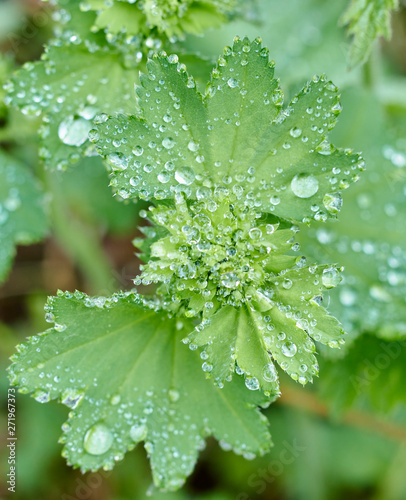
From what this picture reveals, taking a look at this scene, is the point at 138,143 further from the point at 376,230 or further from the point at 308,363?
the point at 376,230

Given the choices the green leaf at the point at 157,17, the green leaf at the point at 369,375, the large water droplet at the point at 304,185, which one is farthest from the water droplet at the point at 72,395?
the green leaf at the point at 369,375

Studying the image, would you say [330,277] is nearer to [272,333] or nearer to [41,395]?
[272,333]

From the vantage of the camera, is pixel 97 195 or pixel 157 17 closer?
pixel 157 17

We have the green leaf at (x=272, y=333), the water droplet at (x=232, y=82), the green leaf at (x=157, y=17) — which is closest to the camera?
the green leaf at (x=272, y=333)

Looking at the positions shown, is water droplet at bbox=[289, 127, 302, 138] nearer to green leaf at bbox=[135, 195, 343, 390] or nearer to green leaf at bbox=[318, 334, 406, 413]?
green leaf at bbox=[135, 195, 343, 390]

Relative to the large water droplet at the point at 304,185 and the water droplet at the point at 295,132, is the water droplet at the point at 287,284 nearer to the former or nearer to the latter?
the large water droplet at the point at 304,185

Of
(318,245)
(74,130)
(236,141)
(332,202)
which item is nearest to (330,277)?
(332,202)
